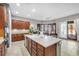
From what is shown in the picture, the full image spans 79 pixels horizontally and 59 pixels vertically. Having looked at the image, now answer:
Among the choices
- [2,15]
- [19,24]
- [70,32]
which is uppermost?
[2,15]

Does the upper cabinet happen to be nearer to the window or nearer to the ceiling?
the ceiling

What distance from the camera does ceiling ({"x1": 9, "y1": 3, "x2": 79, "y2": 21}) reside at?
2.13 meters

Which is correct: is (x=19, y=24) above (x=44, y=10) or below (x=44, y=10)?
below

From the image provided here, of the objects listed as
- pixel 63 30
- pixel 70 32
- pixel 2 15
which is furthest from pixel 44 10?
pixel 2 15

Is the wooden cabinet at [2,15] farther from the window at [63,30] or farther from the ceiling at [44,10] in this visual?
the window at [63,30]

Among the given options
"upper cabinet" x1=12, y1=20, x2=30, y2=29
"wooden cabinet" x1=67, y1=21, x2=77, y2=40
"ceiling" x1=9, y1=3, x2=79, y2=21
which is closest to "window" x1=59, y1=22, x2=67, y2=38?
"wooden cabinet" x1=67, y1=21, x2=77, y2=40

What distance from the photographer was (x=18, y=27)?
2.29m

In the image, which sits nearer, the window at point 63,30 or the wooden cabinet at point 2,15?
the window at point 63,30

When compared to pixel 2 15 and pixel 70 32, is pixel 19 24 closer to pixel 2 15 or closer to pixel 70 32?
pixel 2 15

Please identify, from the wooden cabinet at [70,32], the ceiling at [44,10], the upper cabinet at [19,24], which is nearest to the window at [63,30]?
the wooden cabinet at [70,32]

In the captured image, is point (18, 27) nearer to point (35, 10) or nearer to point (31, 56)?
→ point (35, 10)

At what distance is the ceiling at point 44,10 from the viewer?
84.0 inches

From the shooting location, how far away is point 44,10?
2.21 metres

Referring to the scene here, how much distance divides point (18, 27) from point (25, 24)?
0.17 m
